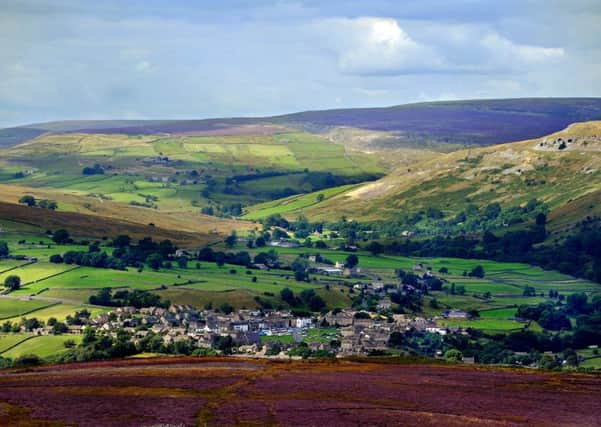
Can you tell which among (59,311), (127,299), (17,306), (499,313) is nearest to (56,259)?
(127,299)

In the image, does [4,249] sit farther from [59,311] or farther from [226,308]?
[226,308]

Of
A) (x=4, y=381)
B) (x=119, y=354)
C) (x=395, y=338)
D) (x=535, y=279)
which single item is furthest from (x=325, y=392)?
(x=535, y=279)

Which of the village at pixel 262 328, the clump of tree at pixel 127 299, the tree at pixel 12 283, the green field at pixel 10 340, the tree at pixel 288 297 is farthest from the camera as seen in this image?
the tree at pixel 288 297

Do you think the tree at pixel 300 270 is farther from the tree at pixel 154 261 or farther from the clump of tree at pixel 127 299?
the clump of tree at pixel 127 299

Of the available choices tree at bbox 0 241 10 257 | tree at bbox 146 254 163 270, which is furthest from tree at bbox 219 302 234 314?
tree at bbox 0 241 10 257

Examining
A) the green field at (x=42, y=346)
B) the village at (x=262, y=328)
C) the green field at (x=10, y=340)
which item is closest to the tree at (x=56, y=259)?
the village at (x=262, y=328)

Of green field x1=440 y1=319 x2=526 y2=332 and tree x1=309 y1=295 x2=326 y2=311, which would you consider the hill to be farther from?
tree x1=309 y1=295 x2=326 y2=311
